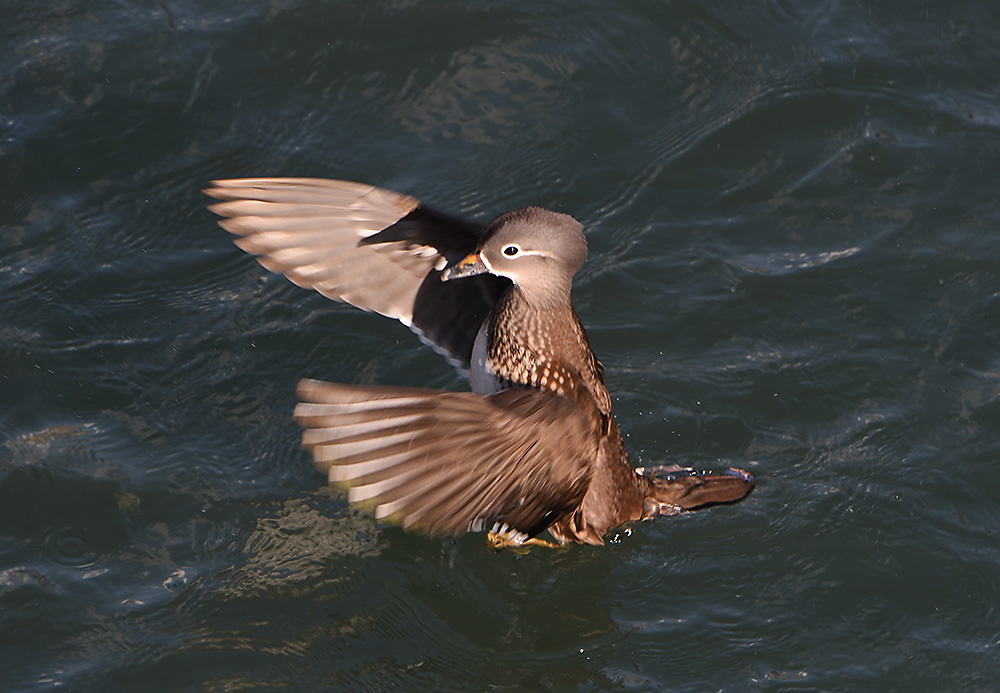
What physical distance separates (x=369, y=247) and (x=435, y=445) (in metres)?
1.88

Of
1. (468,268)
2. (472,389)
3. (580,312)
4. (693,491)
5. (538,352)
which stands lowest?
(693,491)

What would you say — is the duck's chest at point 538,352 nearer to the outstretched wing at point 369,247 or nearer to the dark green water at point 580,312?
the outstretched wing at point 369,247

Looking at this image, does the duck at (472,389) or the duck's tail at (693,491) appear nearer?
the duck at (472,389)

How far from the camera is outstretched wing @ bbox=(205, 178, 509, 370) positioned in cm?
514

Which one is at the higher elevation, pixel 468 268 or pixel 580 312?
pixel 468 268

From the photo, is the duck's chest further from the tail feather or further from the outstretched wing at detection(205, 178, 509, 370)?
the tail feather

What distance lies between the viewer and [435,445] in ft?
12.0

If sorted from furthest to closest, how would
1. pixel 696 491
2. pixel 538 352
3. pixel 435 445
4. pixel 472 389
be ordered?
pixel 472 389 < pixel 696 491 < pixel 538 352 < pixel 435 445

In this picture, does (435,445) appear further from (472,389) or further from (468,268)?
(472,389)

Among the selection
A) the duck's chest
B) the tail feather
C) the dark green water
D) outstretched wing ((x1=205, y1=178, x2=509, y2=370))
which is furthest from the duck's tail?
outstretched wing ((x1=205, y1=178, x2=509, y2=370))

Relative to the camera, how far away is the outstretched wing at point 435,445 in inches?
140

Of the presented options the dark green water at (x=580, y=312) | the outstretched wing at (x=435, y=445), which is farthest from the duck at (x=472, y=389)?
the dark green water at (x=580, y=312)

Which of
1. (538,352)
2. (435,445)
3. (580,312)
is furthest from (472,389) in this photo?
(435,445)

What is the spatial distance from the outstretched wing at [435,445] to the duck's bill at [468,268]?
88 cm
